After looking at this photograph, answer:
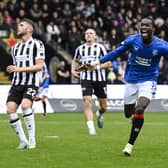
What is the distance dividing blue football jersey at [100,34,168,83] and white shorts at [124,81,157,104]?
0.11 m

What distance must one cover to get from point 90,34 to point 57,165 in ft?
22.3

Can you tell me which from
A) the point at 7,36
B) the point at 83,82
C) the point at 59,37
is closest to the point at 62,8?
the point at 59,37

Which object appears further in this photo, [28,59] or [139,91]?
[28,59]

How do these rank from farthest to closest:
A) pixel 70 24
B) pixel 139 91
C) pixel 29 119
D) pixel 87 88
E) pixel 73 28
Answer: pixel 70 24
pixel 73 28
pixel 87 88
pixel 29 119
pixel 139 91

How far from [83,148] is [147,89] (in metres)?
1.72

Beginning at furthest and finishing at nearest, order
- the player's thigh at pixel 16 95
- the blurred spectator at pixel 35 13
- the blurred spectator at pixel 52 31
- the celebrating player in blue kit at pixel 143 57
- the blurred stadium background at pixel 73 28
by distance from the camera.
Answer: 1. the blurred spectator at pixel 35 13
2. the blurred spectator at pixel 52 31
3. the blurred stadium background at pixel 73 28
4. the player's thigh at pixel 16 95
5. the celebrating player in blue kit at pixel 143 57

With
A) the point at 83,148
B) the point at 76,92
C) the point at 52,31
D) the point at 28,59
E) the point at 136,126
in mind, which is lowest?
A: the point at 76,92

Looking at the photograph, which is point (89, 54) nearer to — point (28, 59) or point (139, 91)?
point (28, 59)

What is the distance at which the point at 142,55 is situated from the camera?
40.1ft

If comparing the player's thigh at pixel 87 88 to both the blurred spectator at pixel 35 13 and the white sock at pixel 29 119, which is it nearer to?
the white sock at pixel 29 119

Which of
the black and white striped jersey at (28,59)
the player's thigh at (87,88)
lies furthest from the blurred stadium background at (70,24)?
the black and white striped jersey at (28,59)

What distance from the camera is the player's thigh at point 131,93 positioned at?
12781 millimetres

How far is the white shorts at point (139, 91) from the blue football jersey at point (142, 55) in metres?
0.11

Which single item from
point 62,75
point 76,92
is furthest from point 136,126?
point 62,75
